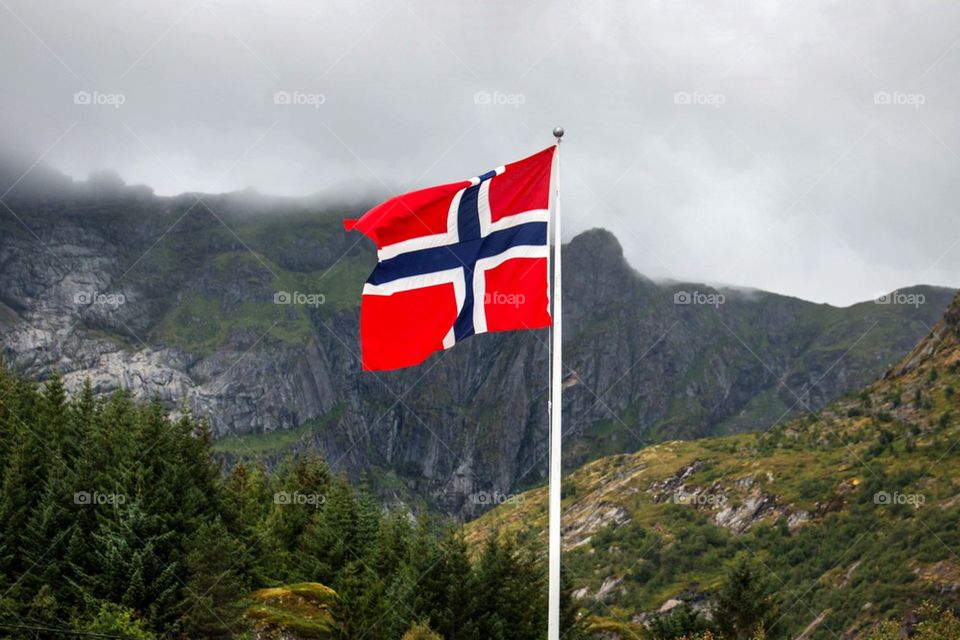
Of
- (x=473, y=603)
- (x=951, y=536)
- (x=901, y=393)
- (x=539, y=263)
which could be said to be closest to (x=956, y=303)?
(x=901, y=393)

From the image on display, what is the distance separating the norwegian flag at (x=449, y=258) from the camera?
66.0 feet

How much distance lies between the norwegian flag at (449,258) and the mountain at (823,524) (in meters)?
64.5

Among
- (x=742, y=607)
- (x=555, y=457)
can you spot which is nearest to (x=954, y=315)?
(x=742, y=607)


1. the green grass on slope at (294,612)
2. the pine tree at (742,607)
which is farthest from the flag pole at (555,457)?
the pine tree at (742,607)

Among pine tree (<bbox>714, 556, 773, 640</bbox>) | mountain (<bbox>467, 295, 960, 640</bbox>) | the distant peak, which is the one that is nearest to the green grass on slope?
pine tree (<bbox>714, 556, 773, 640</bbox>)

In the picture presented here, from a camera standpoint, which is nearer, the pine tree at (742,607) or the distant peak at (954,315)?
the pine tree at (742,607)

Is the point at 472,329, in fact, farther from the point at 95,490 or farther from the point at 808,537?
the point at 808,537

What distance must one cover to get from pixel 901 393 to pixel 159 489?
448ft

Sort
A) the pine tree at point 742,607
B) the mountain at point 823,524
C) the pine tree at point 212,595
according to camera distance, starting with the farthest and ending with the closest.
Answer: the mountain at point 823,524 < the pine tree at point 742,607 < the pine tree at point 212,595

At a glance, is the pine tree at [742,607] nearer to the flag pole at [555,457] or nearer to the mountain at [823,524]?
the mountain at [823,524]

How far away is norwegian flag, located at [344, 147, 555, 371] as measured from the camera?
20.1 m

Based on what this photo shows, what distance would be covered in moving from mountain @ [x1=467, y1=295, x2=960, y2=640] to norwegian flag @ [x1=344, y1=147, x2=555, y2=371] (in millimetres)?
64548

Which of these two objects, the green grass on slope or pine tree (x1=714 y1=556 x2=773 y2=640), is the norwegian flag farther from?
pine tree (x1=714 y1=556 x2=773 y2=640)

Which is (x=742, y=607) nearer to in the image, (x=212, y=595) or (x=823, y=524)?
(x=212, y=595)
